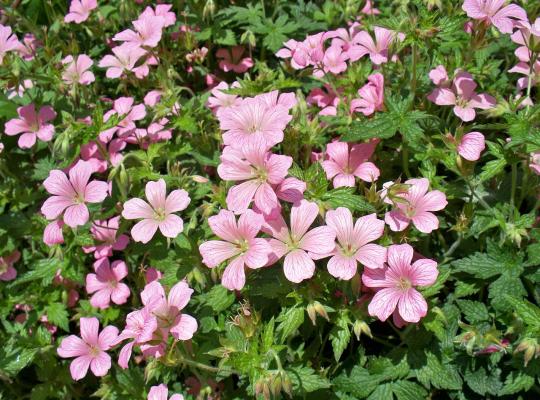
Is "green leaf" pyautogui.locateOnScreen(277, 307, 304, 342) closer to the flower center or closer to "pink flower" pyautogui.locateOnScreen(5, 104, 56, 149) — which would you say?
the flower center

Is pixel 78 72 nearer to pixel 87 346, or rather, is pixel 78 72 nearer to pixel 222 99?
pixel 222 99

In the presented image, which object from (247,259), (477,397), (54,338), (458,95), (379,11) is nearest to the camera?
(247,259)

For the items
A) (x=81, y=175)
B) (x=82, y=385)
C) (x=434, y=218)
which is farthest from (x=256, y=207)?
(x=82, y=385)

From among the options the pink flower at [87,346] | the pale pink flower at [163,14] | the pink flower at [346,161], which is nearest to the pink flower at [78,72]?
the pale pink flower at [163,14]

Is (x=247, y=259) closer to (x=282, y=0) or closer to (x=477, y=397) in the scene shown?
(x=477, y=397)

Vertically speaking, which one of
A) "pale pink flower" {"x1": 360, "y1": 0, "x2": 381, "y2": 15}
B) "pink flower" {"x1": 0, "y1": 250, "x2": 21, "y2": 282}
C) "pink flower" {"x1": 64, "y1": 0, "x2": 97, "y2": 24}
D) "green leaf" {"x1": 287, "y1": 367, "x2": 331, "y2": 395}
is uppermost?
"pink flower" {"x1": 64, "y1": 0, "x2": 97, "y2": 24}

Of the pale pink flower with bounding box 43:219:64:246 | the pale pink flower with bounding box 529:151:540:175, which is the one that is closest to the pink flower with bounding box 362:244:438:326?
the pale pink flower with bounding box 529:151:540:175
